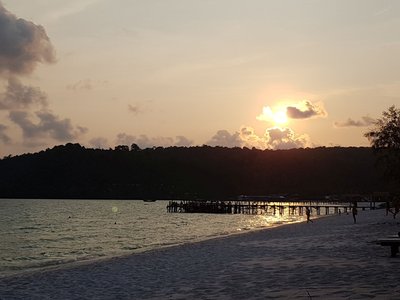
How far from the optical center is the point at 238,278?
1708 centimetres

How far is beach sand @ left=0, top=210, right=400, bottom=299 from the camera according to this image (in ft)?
44.9

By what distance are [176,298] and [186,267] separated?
24.9 ft

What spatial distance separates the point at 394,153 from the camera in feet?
157

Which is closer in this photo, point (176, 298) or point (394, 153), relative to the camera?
point (176, 298)

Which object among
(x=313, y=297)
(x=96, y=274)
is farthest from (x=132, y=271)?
(x=313, y=297)

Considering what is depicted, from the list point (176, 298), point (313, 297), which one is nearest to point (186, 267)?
point (176, 298)

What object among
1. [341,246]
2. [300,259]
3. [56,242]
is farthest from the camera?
[56,242]

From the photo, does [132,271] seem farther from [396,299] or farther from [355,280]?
[396,299]

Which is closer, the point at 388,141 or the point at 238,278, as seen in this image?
the point at 238,278

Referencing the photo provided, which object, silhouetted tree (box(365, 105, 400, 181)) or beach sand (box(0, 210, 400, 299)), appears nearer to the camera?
beach sand (box(0, 210, 400, 299))

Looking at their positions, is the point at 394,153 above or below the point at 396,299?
above

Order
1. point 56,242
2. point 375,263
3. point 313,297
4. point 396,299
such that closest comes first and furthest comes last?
point 396,299
point 313,297
point 375,263
point 56,242

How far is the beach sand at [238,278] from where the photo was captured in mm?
13695

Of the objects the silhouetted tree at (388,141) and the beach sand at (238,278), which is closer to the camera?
the beach sand at (238,278)
